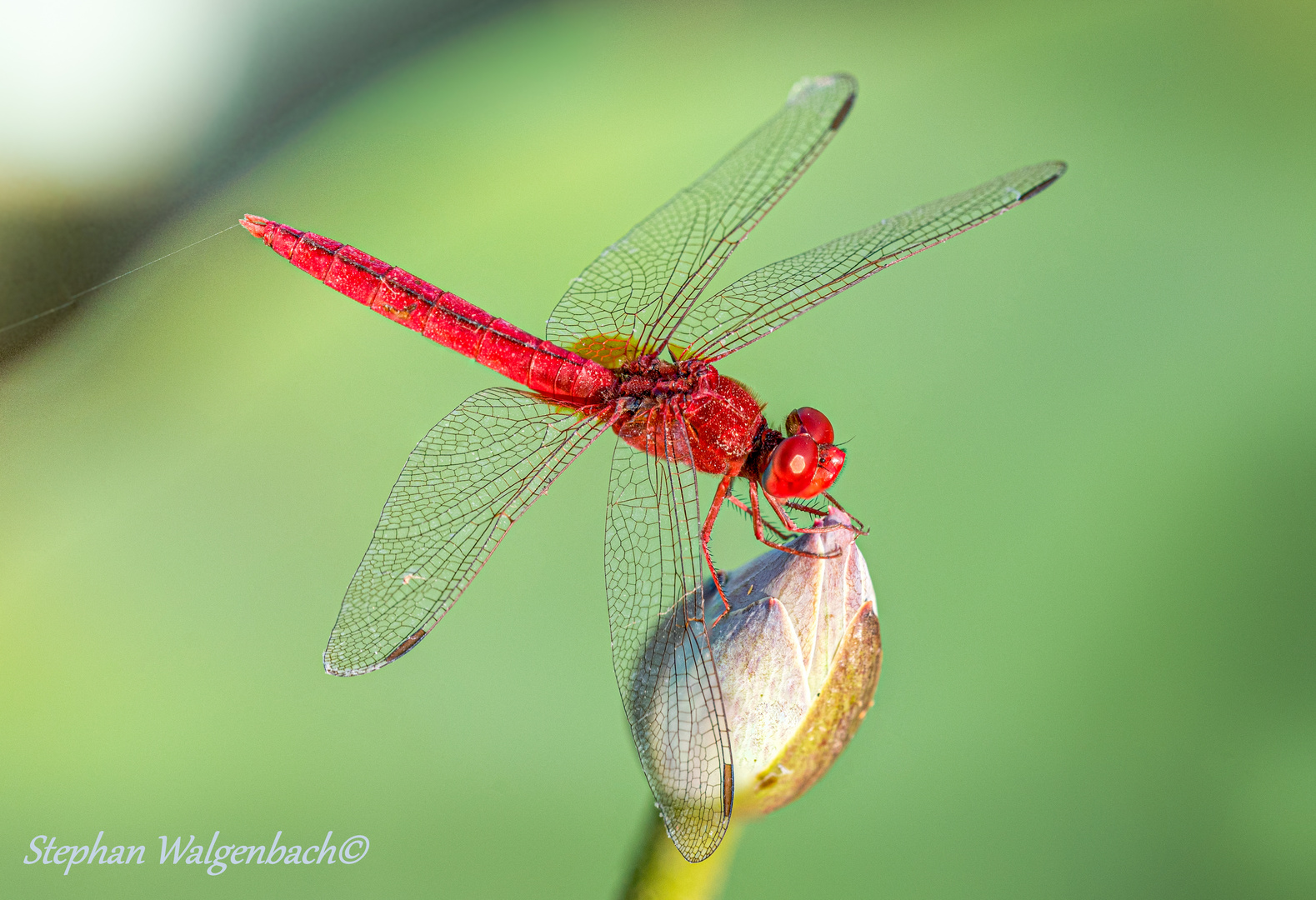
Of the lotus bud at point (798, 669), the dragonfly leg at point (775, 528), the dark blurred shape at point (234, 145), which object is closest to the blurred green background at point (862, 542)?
the dark blurred shape at point (234, 145)

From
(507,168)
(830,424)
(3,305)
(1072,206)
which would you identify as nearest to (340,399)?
(3,305)

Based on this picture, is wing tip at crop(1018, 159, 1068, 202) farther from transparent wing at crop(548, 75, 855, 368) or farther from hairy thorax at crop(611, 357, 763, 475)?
hairy thorax at crop(611, 357, 763, 475)

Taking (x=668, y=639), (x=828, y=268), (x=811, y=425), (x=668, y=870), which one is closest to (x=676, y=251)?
(x=828, y=268)

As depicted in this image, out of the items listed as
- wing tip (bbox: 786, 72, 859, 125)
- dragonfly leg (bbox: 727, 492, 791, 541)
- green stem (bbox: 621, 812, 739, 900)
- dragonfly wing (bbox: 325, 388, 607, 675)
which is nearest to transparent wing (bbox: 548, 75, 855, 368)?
wing tip (bbox: 786, 72, 859, 125)

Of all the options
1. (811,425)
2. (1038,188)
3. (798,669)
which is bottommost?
(798,669)

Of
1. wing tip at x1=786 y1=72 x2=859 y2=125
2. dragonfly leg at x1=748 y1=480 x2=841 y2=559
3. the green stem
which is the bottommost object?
the green stem

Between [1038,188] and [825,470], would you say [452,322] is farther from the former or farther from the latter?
[1038,188]

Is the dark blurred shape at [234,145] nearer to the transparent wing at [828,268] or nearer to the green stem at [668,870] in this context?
the transparent wing at [828,268]

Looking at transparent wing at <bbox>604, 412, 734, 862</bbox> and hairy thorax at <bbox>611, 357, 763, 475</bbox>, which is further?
hairy thorax at <bbox>611, 357, 763, 475</bbox>
